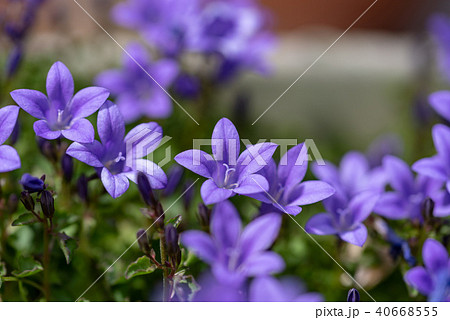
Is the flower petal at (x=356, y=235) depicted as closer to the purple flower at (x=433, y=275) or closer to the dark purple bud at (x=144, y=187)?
the purple flower at (x=433, y=275)

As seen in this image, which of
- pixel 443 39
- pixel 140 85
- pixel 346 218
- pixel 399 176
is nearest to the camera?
pixel 346 218

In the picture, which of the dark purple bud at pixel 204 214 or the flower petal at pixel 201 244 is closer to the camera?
the flower petal at pixel 201 244

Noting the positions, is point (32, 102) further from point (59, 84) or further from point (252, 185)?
point (252, 185)

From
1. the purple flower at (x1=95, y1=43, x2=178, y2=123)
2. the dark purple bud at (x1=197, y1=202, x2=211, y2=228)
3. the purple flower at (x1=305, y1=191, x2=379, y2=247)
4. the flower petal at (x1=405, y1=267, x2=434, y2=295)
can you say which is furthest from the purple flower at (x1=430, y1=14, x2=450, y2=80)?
the dark purple bud at (x1=197, y1=202, x2=211, y2=228)

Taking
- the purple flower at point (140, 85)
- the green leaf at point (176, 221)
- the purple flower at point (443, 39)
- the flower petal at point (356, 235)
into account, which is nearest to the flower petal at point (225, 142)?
the green leaf at point (176, 221)

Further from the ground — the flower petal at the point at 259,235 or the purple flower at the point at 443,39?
the purple flower at the point at 443,39

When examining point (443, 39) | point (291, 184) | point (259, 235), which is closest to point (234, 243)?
point (259, 235)

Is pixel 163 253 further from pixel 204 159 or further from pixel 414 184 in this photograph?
pixel 414 184
